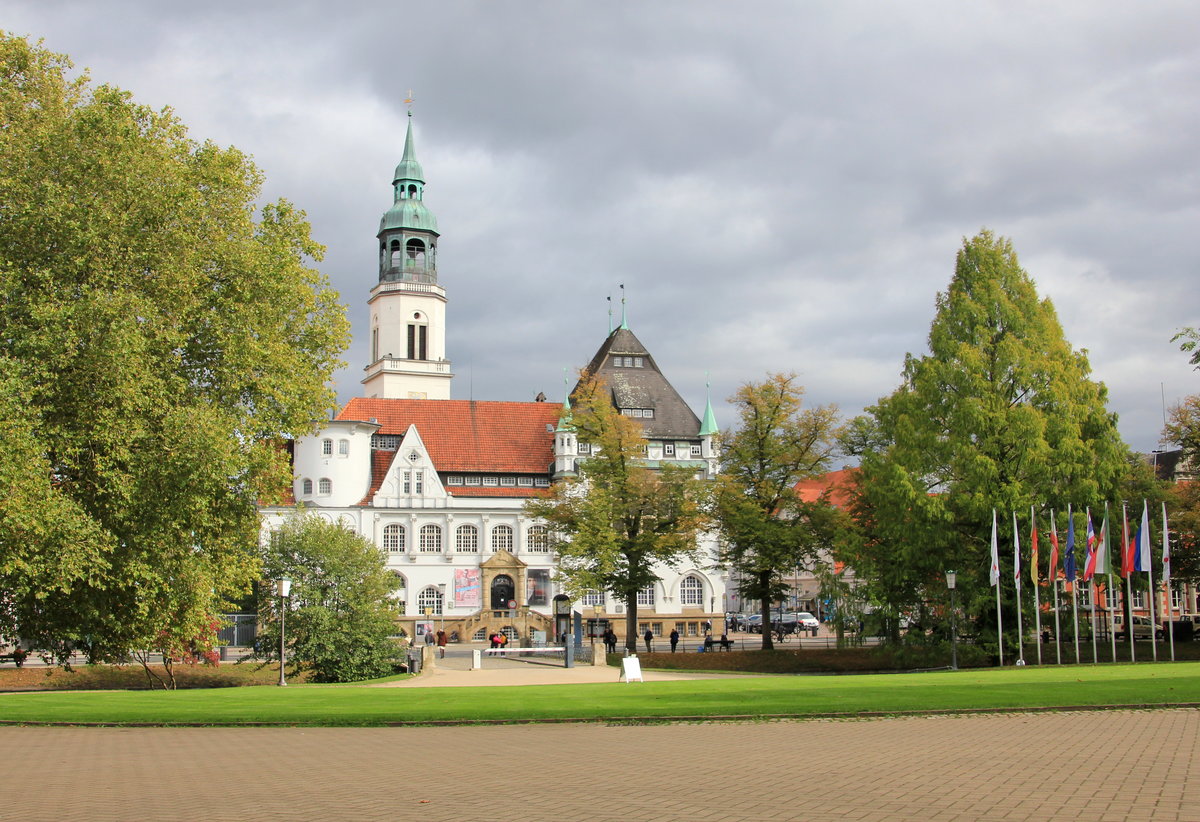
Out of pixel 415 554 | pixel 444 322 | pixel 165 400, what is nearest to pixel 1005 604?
pixel 165 400

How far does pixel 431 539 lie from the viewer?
78.9 metres

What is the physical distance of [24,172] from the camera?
2709 centimetres

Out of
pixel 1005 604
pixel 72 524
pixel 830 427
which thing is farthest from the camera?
pixel 830 427

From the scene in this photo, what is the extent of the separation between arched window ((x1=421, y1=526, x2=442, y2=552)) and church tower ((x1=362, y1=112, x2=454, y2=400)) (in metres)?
20.4

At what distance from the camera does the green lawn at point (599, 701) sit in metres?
19.8

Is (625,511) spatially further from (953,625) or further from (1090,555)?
(1090,555)

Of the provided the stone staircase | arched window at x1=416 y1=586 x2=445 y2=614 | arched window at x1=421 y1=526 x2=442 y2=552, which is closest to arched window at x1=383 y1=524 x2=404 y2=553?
arched window at x1=421 y1=526 x2=442 y2=552

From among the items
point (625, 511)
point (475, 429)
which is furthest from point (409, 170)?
point (625, 511)

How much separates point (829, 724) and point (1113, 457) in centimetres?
2797

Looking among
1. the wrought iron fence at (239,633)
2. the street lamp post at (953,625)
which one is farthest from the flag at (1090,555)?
the wrought iron fence at (239,633)

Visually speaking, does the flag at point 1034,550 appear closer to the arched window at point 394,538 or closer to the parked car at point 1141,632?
the parked car at point 1141,632

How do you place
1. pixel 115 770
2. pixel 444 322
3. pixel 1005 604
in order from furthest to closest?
pixel 444 322 < pixel 1005 604 < pixel 115 770

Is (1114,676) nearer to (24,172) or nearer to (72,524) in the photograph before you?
(72,524)

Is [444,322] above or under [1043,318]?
above
